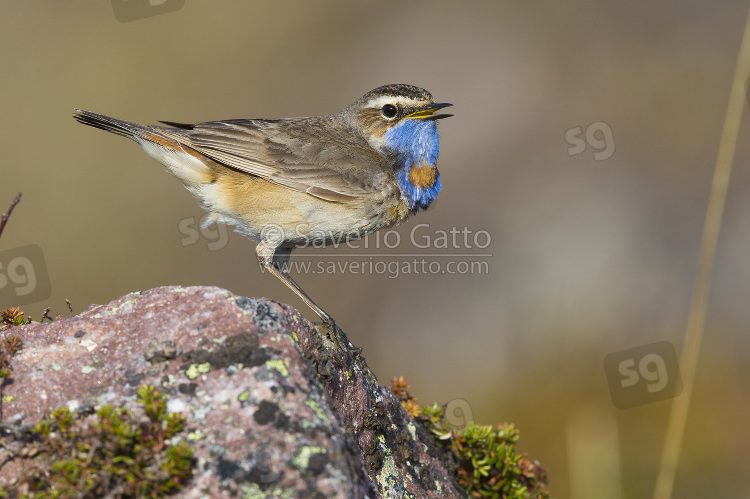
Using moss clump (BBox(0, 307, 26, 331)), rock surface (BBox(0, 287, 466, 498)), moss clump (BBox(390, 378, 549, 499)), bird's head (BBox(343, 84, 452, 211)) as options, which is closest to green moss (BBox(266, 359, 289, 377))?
rock surface (BBox(0, 287, 466, 498))

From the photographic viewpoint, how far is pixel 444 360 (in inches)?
395

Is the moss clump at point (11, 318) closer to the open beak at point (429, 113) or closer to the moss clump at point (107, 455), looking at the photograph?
the moss clump at point (107, 455)

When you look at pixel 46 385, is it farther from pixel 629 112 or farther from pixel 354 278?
pixel 629 112

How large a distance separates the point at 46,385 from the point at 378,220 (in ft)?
12.1

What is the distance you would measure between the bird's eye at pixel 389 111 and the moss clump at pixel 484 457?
2827mm

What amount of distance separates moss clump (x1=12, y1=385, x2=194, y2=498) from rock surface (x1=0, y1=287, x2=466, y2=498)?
8 centimetres

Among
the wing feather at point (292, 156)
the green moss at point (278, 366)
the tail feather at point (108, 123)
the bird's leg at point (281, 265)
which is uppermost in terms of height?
the tail feather at point (108, 123)

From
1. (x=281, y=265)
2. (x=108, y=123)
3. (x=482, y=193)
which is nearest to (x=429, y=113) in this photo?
(x=281, y=265)

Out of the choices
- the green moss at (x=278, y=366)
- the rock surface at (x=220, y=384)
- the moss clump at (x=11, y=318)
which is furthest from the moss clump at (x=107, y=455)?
the moss clump at (x=11, y=318)

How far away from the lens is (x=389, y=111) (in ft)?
23.9

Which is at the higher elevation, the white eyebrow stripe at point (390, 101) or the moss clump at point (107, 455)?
the white eyebrow stripe at point (390, 101)

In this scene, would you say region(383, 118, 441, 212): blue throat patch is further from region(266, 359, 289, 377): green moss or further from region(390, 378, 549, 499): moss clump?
region(266, 359, 289, 377): green moss

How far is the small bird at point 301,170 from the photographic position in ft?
21.6

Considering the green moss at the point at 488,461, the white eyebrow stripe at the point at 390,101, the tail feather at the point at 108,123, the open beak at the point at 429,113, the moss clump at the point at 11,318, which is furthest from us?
the white eyebrow stripe at the point at 390,101
